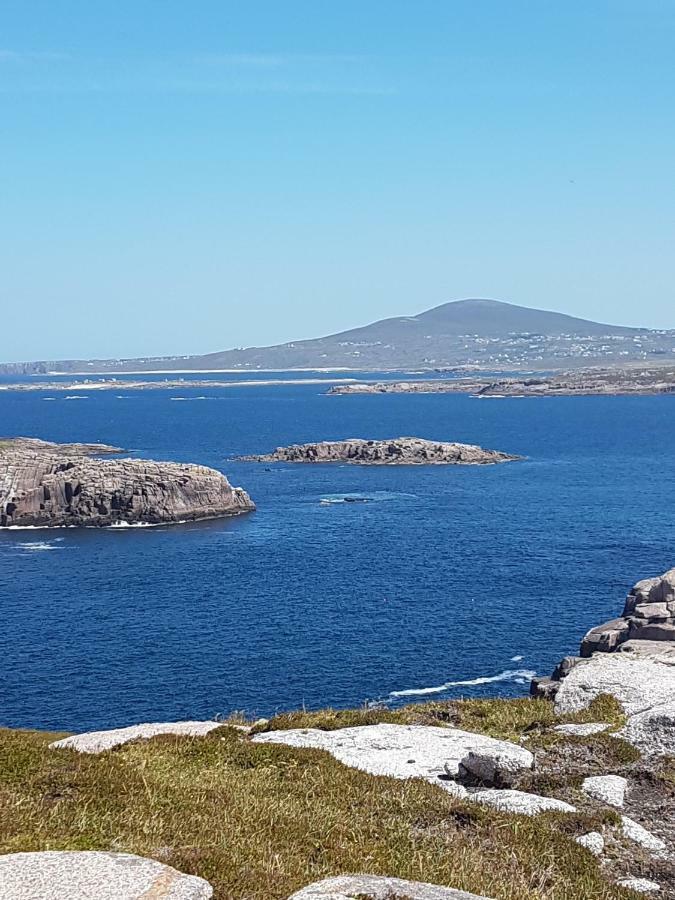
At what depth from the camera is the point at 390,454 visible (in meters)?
182

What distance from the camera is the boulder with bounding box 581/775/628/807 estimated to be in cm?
1877

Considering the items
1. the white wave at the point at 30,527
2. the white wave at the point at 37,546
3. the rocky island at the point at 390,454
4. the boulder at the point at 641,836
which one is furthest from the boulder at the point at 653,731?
the rocky island at the point at 390,454

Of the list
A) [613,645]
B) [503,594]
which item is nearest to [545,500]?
[503,594]

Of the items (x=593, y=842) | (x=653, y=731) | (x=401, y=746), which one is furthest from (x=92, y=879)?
(x=653, y=731)

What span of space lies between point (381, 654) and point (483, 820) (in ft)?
166

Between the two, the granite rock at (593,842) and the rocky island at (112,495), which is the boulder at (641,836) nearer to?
the granite rock at (593,842)

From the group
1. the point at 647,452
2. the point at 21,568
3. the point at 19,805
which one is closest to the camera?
the point at 19,805

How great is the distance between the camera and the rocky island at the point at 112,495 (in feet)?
422

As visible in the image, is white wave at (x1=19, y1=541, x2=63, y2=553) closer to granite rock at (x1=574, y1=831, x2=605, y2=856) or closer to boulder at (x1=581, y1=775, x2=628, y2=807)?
boulder at (x1=581, y1=775, x2=628, y2=807)

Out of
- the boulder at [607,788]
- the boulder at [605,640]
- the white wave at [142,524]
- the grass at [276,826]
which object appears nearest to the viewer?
the grass at [276,826]

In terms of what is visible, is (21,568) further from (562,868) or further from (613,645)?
(562,868)

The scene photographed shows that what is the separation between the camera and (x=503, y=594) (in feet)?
271

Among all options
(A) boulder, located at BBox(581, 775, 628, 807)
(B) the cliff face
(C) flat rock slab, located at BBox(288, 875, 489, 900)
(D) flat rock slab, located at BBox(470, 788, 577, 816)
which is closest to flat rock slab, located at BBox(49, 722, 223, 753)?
(D) flat rock slab, located at BBox(470, 788, 577, 816)

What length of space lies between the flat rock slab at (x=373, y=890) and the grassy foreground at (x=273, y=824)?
55 cm
